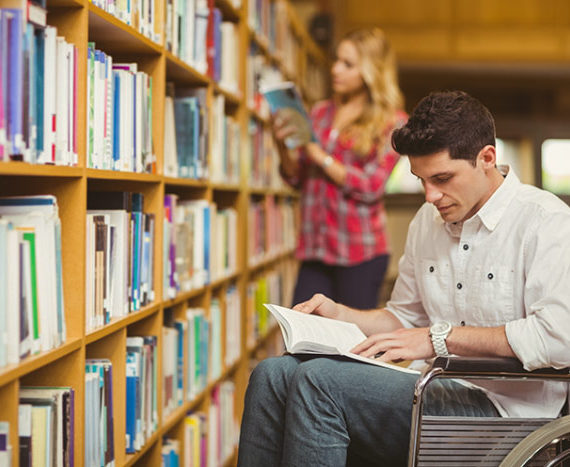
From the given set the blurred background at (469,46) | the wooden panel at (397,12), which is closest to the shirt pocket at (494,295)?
the blurred background at (469,46)

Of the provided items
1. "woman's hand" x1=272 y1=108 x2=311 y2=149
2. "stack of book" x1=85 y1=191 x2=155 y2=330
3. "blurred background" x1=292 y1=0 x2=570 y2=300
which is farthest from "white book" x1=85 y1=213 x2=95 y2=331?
"blurred background" x1=292 y1=0 x2=570 y2=300

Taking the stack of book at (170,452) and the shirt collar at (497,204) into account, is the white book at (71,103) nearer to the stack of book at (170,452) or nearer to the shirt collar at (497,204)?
the shirt collar at (497,204)

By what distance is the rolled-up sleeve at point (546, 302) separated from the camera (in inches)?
59.3

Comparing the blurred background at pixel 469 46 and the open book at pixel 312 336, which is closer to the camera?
the open book at pixel 312 336

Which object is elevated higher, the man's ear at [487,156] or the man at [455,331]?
the man's ear at [487,156]

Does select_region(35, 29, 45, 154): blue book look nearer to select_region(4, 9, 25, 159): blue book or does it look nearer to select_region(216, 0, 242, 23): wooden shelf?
select_region(4, 9, 25, 159): blue book

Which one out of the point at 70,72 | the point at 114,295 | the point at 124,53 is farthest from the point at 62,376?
the point at 124,53

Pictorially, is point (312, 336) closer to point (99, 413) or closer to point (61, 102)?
point (99, 413)

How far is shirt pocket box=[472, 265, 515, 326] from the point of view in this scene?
1.66m

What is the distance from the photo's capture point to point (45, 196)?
144 cm

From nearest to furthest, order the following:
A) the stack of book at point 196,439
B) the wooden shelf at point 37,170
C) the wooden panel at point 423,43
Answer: the wooden shelf at point 37,170 → the stack of book at point 196,439 → the wooden panel at point 423,43

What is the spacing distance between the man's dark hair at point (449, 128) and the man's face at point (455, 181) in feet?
0.05

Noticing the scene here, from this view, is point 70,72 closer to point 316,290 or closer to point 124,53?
point 124,53

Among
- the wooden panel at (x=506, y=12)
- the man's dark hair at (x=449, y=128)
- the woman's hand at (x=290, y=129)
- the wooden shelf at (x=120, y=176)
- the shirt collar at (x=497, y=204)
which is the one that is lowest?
the shirt collar at (x=497, y=204)
